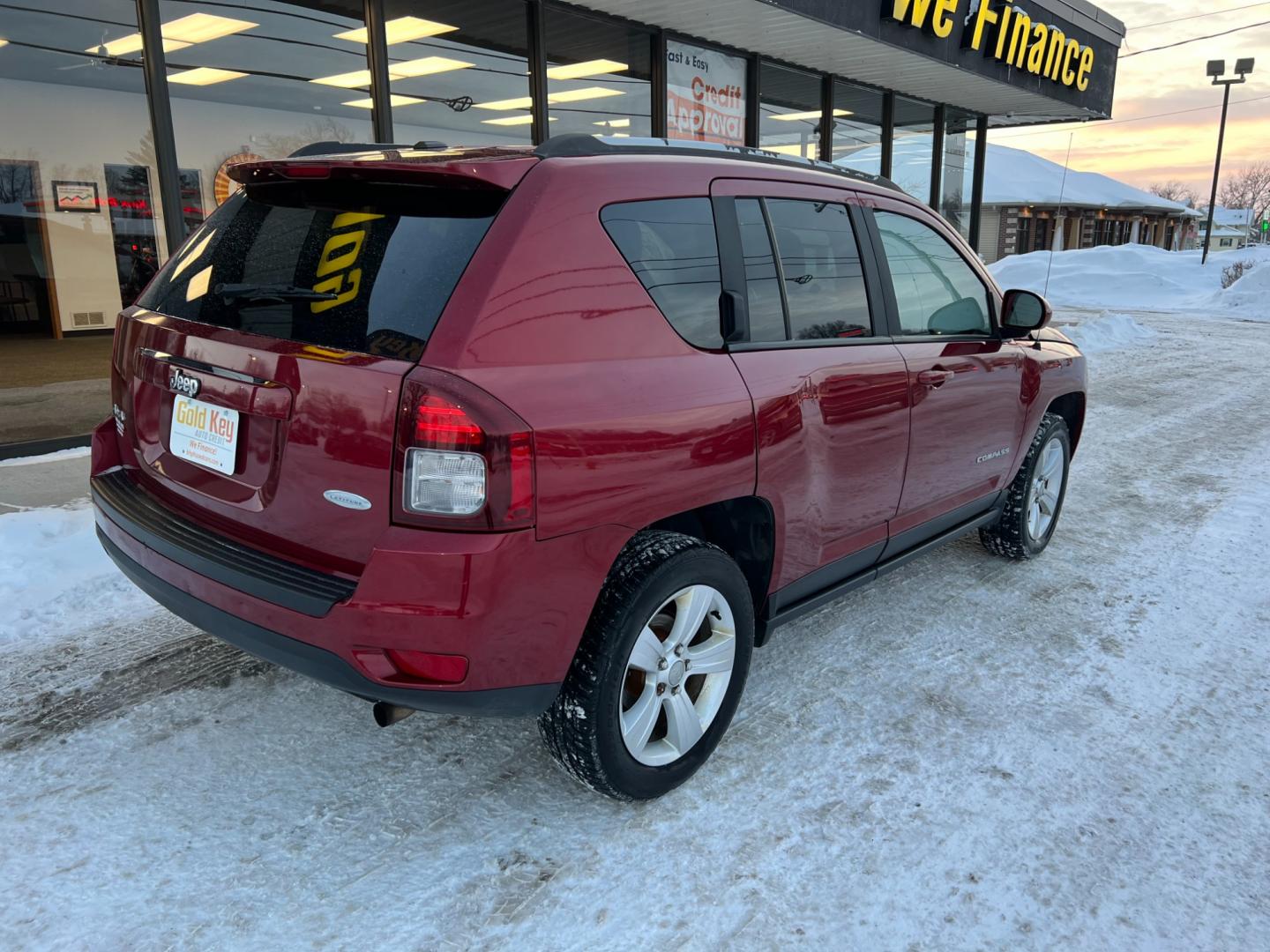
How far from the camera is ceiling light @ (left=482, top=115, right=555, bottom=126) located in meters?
9.20

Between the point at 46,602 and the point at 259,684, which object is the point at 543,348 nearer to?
the point at 259,684

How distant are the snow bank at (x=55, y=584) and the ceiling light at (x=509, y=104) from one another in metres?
6.16

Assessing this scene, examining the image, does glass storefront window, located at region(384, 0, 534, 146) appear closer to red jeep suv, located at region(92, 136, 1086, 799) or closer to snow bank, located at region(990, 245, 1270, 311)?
red jeep suv, located at region(92, 136, 1086, 799)

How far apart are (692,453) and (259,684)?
1.87 m

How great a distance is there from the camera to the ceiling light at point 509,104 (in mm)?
9078

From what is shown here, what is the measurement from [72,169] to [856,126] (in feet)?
33.5

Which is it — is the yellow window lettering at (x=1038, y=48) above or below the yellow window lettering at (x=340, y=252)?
above

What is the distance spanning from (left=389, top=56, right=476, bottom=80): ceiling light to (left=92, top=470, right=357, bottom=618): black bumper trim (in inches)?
256

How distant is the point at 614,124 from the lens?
1039 centimetres

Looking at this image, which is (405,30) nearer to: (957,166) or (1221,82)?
(957,166)

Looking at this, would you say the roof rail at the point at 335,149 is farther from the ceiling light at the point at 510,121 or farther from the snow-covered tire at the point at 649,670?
the ceiling light at the point at 510,121

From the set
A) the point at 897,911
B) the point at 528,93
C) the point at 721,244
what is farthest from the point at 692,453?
the point at 528,93

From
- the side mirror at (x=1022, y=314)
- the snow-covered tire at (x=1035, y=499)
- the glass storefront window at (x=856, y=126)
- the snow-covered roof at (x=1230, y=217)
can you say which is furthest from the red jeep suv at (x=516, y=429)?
the snow-covered roof at (x=1230, y=217)

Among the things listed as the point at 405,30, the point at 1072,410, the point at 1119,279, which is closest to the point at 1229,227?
the point at 1119,279
